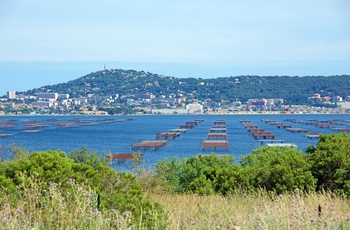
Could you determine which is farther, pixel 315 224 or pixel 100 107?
pixel 100 107

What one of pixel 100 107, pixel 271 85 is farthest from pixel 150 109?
pixel 271 85

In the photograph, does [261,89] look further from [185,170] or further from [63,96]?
[185,170]

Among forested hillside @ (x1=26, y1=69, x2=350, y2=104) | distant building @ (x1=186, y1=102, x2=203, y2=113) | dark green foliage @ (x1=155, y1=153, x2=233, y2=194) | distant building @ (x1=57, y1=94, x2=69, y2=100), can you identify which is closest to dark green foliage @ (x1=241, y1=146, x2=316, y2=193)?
dark green foliage @ (x1=155, y1=153, x2=233, y2=194)

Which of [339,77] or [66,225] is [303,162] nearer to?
[66,225]

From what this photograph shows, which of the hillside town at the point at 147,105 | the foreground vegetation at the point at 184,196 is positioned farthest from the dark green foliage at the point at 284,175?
the hillside town at the point at 147,105

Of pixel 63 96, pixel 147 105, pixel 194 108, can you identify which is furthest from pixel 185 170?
pixel 63 96

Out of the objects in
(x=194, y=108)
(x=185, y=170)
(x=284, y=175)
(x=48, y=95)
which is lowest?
(x=194, y=108)

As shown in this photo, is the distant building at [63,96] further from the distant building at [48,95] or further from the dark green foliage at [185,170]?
the dark green foliage at [185,170]

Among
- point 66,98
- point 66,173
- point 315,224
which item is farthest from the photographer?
point 66,98
